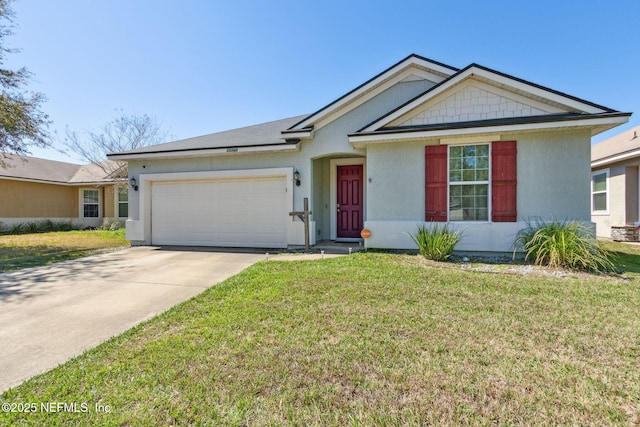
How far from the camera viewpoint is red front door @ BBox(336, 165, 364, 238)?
10266mm

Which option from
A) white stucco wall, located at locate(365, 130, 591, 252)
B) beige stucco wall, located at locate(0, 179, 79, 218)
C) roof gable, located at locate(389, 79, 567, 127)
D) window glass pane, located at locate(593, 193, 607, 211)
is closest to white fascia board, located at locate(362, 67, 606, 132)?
roof gable, located at locate(389, 79, 567, 127)

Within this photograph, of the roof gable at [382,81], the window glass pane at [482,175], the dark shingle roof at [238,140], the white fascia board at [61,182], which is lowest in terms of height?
the window glass pane at [482,175]

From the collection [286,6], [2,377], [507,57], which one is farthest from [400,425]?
[507,57]

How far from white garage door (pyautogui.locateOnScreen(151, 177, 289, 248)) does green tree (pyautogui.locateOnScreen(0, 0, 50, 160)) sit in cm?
501

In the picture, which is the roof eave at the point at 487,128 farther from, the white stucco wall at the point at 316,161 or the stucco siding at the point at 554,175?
the white stucco wall at the point at 316,161

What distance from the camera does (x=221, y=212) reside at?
33.1 feet

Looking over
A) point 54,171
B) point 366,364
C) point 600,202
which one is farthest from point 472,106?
point 54,171

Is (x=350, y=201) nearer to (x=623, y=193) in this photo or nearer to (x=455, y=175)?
(x=455, y=175)

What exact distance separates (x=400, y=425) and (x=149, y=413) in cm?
178

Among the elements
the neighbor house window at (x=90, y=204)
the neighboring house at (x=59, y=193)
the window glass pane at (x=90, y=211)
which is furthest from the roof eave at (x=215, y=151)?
the window glass pane at (x=90, y=211)

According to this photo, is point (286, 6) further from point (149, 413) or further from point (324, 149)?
point (149, 413)

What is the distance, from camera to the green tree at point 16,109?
10.0 m

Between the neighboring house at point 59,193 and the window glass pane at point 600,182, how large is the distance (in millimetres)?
24586

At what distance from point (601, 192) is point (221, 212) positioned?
16.3 m
